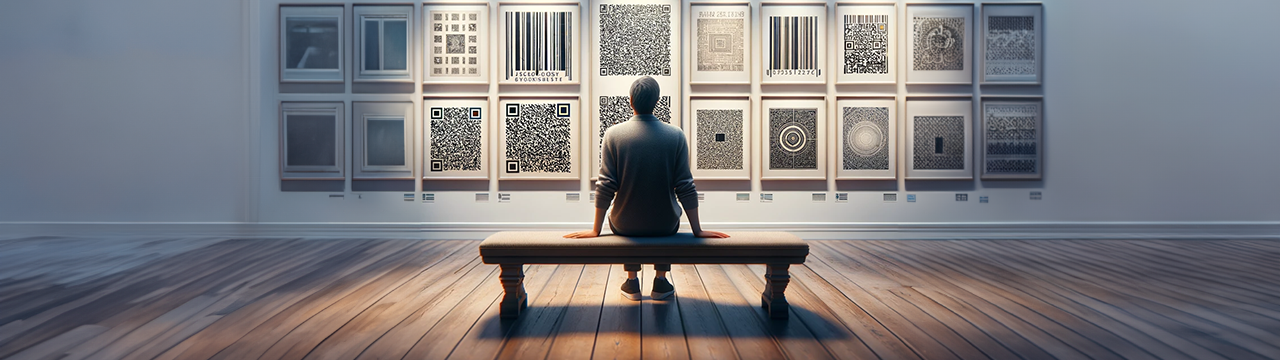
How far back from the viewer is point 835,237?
621 centimetres

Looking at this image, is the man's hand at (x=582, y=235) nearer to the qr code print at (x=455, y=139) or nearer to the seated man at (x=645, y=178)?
the seated man at (x=645, y=178)

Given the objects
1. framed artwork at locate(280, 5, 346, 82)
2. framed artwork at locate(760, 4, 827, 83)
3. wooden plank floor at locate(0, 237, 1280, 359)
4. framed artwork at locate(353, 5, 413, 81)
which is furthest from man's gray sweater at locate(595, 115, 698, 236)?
framed artwork at locate(280, 5, 346, 82)

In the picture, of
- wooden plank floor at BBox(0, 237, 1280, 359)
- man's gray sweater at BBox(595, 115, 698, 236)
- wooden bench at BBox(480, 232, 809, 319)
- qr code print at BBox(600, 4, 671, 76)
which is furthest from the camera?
qr code print at BBox(600, 4, 671, 76)

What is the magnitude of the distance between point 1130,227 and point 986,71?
234cm

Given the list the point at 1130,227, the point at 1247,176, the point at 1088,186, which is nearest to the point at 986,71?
the point at 1088,186

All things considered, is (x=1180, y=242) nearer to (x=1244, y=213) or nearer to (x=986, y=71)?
(x=1244, y=213)

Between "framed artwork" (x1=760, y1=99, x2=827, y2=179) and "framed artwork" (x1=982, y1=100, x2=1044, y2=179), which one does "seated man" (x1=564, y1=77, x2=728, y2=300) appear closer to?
"framed artwork" (x1=760, y1=99, x2=827, y2=179)

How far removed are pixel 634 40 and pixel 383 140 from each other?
2.94 metres

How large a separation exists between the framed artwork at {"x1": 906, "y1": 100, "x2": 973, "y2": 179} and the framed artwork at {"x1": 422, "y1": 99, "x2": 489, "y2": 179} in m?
4.64

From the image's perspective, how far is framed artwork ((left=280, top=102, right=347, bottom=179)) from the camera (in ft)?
20.3

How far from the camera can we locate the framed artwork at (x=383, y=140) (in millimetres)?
6191

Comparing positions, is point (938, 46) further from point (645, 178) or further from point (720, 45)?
point (645, 178)

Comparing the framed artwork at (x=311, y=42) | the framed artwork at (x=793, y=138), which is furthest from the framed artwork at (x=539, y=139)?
the framed artwork at (x=793, y=138)

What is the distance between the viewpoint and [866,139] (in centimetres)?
618
